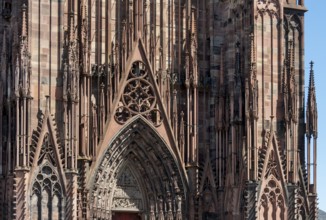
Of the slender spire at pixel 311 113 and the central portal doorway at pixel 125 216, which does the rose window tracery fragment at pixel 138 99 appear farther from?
the slender spire at pixel 311 113

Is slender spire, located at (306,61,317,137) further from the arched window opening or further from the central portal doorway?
the arched window opening

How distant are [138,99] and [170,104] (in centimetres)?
131

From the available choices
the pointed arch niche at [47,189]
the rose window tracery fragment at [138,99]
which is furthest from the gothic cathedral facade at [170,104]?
the pointed arch niche at [47,189]

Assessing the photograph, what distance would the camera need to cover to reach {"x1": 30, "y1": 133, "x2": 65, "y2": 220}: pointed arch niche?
3756 cm

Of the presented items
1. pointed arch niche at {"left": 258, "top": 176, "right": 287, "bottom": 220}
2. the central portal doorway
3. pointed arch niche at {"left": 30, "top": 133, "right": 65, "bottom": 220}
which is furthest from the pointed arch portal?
pointed arch niche at {"left": 258, "top": 176, "right": 287, "bottom": 220}

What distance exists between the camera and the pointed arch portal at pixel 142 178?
40594 millimetres

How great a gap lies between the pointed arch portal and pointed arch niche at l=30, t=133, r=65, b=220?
283 centimetres

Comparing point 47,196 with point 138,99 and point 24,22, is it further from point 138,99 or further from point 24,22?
point 24,22

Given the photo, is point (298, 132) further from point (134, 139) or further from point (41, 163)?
point (41, 163)

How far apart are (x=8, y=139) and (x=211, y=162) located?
7.70 meters

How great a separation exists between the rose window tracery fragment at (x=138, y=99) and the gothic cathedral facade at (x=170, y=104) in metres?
0.04

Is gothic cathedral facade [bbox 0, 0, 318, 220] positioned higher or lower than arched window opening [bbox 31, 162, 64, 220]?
higher

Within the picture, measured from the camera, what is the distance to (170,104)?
41438 millimetres

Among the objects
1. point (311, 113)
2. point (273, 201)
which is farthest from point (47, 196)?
point (311, 113)
